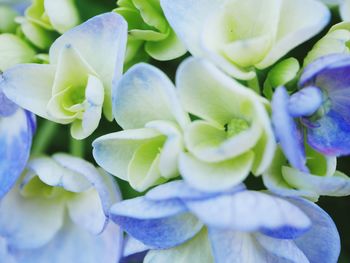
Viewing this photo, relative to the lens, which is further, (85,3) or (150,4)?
(85,3)

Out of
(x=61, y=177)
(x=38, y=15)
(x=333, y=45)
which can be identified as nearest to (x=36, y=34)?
(x=38, y=15)

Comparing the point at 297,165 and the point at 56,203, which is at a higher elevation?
the point at 297,165

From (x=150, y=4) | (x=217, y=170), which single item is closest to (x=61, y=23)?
(x=150, y=4)

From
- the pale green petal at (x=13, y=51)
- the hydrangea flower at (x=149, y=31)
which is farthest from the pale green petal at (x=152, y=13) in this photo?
the pale green petal at (x=13, y=51)

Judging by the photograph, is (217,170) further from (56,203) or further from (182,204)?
(56,203)

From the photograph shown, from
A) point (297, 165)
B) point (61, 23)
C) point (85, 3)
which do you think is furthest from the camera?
point (85, 3)
